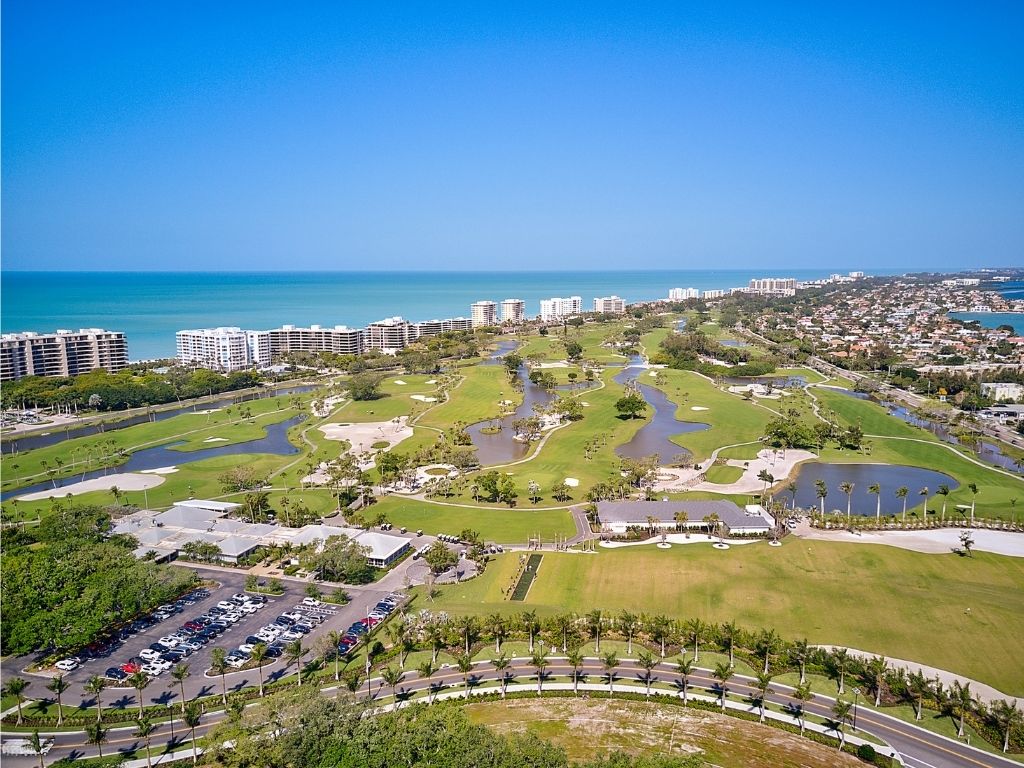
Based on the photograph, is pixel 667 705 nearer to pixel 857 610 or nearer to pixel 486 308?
pixel 857 610

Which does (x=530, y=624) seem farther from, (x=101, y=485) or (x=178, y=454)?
(x=178, y=454)

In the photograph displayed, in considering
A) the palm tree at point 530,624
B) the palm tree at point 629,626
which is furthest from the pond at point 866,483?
the palm tree at point 530,624

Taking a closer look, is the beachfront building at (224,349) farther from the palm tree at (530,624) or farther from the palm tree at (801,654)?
the palm tree at (801,654)

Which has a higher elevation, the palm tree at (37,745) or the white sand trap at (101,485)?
the palm tree at (37,745)

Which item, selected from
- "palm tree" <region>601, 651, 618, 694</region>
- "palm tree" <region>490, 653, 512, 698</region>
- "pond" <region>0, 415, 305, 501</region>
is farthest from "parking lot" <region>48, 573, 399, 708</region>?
"pond" <region>0, 415, 305, 501</region>

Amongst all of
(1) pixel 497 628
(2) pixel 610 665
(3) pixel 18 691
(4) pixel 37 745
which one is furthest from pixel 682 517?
(3) pixel 18 691

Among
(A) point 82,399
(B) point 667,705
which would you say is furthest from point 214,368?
(B) point 667,705

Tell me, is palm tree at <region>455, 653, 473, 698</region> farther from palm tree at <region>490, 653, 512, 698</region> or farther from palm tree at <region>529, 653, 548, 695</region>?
palm tree at <region>529, 653, 548, 695</region>
